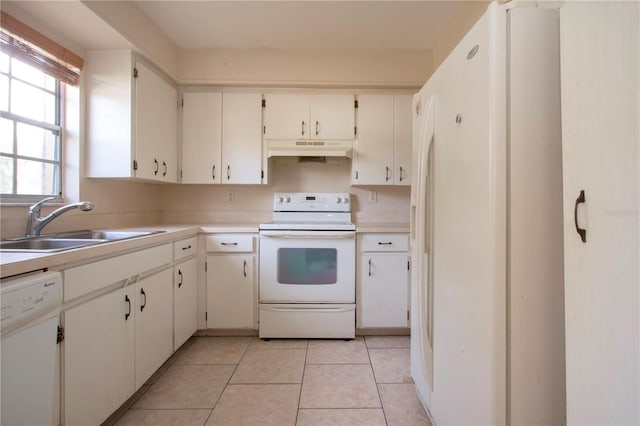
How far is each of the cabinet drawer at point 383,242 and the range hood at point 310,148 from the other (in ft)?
2.45

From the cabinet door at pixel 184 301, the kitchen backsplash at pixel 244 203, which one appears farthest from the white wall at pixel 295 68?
the cabinet door at pixel 184 301

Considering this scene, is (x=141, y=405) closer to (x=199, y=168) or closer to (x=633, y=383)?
(x=199, y=168)

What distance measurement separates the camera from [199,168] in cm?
255

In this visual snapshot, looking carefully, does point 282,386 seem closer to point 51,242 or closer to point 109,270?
point 109,270

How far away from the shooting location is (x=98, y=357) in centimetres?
125

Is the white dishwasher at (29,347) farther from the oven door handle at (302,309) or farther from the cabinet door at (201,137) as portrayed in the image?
the cabinet door at (201,137)

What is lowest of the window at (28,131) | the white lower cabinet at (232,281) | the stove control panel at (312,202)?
the white lower cabinet at (232,281)

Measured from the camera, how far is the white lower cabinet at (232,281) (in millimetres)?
2266

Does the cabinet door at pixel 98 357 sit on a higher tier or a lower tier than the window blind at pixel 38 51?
lower

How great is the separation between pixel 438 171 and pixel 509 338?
0.65 m

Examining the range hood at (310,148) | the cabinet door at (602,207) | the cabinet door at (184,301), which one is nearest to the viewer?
the cabinet door at (602,207)

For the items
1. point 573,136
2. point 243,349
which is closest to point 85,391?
point 243,349

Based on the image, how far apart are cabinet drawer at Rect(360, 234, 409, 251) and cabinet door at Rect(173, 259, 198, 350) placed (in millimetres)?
1361

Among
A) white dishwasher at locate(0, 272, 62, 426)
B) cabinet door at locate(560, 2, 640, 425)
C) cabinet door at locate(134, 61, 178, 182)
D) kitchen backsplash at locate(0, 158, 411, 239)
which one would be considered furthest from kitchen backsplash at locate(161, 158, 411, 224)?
cabinet door at locate(560, 2, 640, 425)
